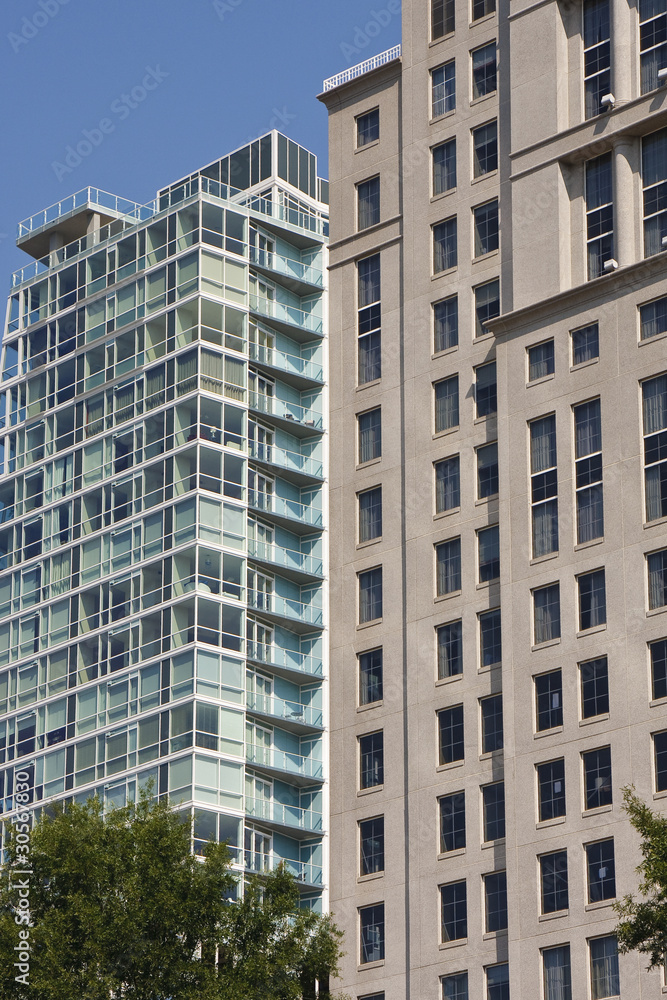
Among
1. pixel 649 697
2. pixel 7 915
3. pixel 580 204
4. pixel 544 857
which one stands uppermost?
pixel 580 204

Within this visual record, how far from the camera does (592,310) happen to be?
80.0 meters

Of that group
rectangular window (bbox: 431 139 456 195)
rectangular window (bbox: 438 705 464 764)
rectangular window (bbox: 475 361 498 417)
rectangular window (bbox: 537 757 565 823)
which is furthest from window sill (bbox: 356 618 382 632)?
rectangular window (bbox: 431 139 456 195)

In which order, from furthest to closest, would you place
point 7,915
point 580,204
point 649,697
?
point 580,204
point 649,697
point 7,915

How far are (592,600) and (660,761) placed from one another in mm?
7025

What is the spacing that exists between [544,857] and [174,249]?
31.6 meters

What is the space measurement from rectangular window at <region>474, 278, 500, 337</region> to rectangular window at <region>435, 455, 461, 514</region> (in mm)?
5632

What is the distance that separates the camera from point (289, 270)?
91938 mm

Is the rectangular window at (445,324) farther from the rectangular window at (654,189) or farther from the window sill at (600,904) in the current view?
the window sill at (600,904)

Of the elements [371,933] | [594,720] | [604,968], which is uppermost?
[594,720]

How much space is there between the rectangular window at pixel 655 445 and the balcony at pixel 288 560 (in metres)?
17.5

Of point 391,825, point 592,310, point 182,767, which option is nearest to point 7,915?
point 182,767

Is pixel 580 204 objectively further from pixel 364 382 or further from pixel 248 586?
pixel 248 586

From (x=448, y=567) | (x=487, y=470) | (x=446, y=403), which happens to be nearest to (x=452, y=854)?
(x=448, y=567)

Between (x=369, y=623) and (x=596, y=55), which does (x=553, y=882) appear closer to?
(x=369, y=623)
